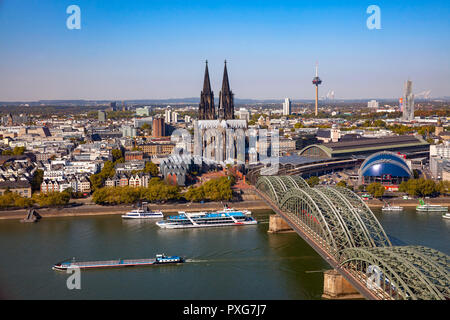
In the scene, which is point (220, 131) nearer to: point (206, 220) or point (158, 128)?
point (206, 220)

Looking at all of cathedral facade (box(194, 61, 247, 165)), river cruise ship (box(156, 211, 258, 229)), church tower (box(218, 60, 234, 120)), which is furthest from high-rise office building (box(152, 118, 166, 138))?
river cruise ship (box(156, 211, 258, 229))

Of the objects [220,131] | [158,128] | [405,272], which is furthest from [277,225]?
[158,128]

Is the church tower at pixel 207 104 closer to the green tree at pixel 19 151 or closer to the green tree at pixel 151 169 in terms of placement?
the green tree at pixel 151 169

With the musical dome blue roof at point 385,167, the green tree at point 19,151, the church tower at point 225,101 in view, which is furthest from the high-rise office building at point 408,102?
the green tree at point 19,151

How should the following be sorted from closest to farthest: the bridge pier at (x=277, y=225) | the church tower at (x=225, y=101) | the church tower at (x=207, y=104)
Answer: the bridge pier at (x=277, y=225)
the church tower at (x=225, y=101)
the church tower at (x=207, y=104)

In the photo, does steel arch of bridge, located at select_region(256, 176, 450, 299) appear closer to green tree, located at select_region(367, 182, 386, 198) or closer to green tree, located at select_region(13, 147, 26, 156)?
green tree, located at select_region(367, 182, 386, 198)

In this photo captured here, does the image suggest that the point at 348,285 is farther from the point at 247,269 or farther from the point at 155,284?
the point at 155,284
